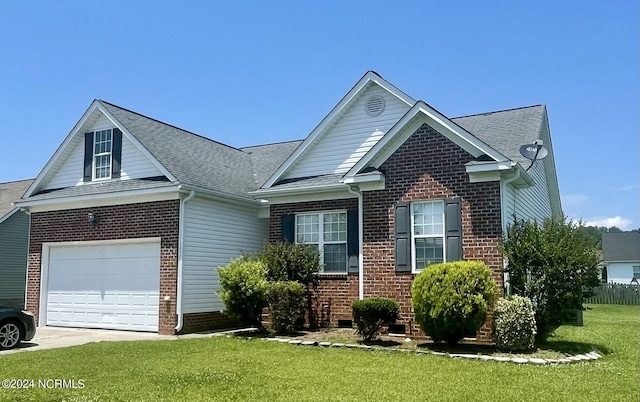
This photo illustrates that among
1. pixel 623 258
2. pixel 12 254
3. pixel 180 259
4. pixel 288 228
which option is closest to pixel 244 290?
pixel 180 259

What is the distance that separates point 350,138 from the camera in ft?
54.9

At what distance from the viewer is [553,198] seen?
833 inches

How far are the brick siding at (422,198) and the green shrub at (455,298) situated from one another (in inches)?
39.4

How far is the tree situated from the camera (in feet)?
38.9

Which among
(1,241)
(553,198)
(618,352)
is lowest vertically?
(618,352)

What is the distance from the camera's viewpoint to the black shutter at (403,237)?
44.9 feet

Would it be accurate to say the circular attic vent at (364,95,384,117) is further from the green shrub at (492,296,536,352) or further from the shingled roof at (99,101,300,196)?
the green shrub at (492,296,536,352)

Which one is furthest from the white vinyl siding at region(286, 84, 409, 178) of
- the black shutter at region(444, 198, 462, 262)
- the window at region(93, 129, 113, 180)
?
the window at region(93, 129, 113, 180)

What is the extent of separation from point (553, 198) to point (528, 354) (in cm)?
1149

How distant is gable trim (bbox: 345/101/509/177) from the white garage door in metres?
6.53

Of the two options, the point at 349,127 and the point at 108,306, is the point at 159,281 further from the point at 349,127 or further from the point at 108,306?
the point at 349,127

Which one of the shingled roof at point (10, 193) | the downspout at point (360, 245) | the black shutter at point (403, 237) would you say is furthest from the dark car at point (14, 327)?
the shingled roof at point (10, 193)

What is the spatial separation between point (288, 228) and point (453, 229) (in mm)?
5233

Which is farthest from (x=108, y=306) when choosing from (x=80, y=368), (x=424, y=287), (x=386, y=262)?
(x=424, y=287)
